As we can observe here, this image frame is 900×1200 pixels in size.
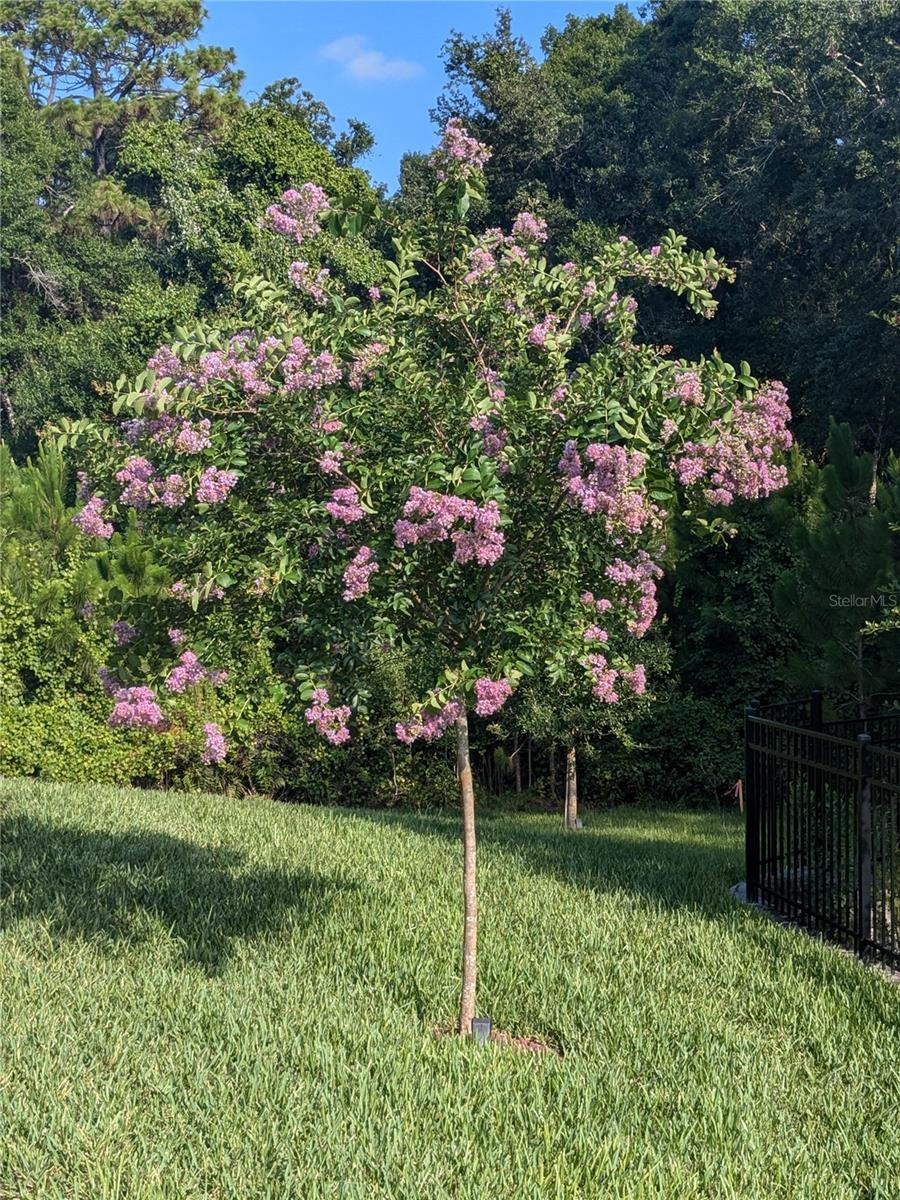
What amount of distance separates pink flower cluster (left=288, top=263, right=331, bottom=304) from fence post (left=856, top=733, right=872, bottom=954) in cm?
401

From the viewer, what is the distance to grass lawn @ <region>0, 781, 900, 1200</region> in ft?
13.4

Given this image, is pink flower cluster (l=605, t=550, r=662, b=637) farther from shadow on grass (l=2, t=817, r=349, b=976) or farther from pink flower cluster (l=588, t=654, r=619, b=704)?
shadow on grass (l=2, t=817, r=349, b=976)

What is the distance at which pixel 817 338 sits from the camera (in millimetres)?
22562

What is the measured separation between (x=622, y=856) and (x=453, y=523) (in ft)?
21.3


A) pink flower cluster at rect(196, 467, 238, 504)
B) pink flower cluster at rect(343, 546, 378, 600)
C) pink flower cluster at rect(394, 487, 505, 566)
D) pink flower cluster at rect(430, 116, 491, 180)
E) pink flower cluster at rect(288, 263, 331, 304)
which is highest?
pink flower cluster at rect(430, 116, 491, 180)

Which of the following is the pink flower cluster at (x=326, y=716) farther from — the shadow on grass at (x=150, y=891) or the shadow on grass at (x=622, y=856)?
the shadow on grass at (x=622, y=856)

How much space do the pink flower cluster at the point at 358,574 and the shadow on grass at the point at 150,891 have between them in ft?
9.01

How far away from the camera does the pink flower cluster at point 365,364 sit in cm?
523

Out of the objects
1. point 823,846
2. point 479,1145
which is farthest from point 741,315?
point 479,1145

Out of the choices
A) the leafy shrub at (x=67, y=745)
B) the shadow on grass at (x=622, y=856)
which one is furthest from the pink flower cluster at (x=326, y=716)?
the leafy shrub at (x=67, y=745)

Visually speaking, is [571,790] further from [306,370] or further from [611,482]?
[611,482]

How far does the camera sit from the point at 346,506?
4777mm

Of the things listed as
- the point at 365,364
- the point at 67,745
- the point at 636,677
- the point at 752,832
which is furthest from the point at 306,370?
the point at 67,745

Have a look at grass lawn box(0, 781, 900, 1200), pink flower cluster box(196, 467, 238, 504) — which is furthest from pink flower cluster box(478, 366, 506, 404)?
grass lawn box(0, 781, 900, 1200)
